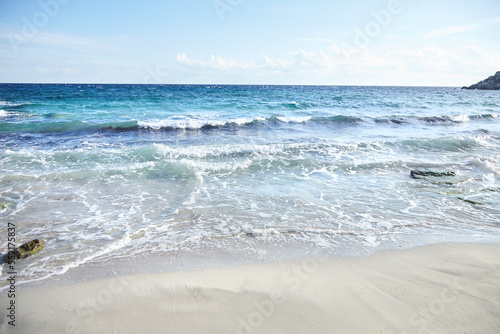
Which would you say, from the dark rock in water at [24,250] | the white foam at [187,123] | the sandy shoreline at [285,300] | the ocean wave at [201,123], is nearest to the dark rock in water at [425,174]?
the sandy shoreline at [285,300]

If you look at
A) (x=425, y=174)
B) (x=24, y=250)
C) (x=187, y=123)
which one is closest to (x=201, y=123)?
(x=187, y=123)

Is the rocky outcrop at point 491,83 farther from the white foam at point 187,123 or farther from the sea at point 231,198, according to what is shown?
the white foam at point 187,123

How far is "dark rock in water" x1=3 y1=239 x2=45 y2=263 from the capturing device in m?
4.52

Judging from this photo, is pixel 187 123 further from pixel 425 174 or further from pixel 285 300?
pixel 285 300

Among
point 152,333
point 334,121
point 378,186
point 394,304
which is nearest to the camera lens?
point 152,333

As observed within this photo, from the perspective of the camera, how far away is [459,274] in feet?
13.7

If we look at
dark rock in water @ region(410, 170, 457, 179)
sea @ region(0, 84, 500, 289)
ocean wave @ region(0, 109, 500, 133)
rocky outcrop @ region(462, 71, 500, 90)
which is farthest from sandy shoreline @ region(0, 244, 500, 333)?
rocky outcrop @ region(462, 71, 500, 90)

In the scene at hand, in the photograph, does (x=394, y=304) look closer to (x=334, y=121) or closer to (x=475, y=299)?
(x=475, y=299)

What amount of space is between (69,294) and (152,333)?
146cm

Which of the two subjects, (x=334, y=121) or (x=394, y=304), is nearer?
(x=394, y=304)

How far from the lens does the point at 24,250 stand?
15.2 ft

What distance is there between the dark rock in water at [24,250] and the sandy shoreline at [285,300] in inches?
Result: 38.1

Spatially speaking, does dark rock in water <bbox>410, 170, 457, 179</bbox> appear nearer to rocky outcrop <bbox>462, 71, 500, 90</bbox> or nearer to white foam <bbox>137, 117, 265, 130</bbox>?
white foam <bbox>137, 117, 265, 130</bbox>

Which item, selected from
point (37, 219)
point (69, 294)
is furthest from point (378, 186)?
point (37, 219)
